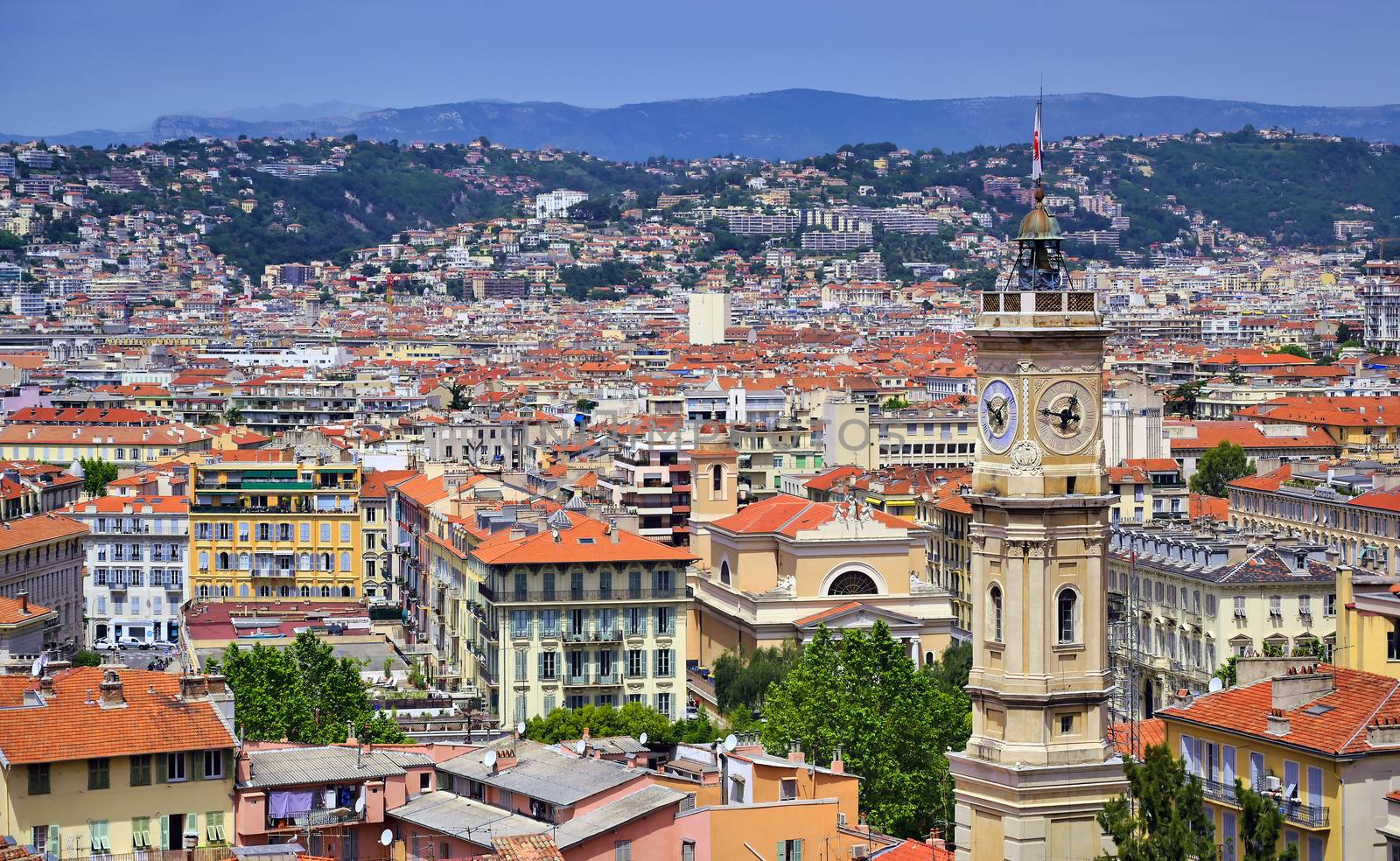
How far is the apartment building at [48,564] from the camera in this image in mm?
58094

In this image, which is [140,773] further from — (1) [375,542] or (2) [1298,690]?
(1) [375,542]

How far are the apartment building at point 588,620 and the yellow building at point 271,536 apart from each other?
1964 centimetres

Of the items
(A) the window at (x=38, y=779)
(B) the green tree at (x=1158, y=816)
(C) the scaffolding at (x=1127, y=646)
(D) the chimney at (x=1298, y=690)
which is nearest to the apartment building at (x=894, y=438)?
(C) the scaffolding at (x=1127, y=646)

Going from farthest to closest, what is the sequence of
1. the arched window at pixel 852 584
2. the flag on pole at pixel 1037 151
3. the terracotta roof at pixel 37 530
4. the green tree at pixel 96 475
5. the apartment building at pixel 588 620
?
the green tree at pixel 96 475 < the terracotta roof at pixel 37 530 < the arched window at pixel 852 584 < the apartment building at pixel 588 620 < the flag on pole at pixel 1037 151

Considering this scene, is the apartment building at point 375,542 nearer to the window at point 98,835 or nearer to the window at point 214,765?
the window at point 214,765

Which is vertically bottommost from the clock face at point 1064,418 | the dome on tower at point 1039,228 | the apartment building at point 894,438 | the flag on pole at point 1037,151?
the apartment building at point 894,438

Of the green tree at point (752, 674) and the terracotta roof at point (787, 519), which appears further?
the terracotta roof at point (787, 519)

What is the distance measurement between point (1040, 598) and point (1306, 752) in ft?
14.5

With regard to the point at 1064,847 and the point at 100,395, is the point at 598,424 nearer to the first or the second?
the point at 100,395

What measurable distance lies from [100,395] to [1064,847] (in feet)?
388

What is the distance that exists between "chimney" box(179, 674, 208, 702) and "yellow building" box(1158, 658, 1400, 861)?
9.48 m

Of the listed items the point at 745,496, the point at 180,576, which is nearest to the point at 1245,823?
the point at 180,576

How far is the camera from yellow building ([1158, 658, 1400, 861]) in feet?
81.1

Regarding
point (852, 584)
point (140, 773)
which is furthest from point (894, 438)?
point (140, 773)
